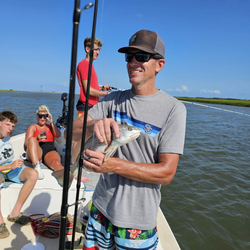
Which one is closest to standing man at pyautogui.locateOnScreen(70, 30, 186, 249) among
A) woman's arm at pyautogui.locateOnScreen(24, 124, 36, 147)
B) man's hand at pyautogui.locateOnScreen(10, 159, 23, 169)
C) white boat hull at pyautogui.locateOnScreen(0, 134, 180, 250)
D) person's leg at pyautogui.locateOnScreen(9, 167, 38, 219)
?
white boat hull at pyautogui.locateOnScreen(0, 134, 180, 250)

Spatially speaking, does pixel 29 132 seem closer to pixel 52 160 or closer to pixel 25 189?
pixel 52 160

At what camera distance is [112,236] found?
1.80 m

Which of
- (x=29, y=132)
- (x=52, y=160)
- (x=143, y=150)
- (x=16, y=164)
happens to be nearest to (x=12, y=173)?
(x=16, y=164)

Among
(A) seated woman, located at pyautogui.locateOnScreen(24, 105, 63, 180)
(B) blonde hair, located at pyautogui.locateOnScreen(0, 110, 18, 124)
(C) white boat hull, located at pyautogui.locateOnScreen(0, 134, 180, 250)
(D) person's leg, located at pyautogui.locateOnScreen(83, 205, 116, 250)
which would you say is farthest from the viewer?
(A) seated woman, located at pyautogui.locateOnScreen(24, 105, 63, 180)

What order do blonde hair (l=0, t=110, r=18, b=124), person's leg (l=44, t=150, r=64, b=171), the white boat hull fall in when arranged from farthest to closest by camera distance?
person's leg (l=44, t=150, r=64, b=171), blonde hair (l=0, t=110, r=18, b=124), the white boat hull

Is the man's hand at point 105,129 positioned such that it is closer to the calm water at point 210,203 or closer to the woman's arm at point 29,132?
the woman's arm at point 29,132

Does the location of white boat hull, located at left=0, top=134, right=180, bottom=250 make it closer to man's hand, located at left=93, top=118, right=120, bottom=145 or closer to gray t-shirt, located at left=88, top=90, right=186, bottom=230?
gray t-shirt, located at left=88, top=90, right=186, bottom=230

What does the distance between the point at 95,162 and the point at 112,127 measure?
0.95ft

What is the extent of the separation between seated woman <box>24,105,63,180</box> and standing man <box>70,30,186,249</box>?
9.68 feet

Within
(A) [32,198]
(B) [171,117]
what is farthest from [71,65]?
(A) [32,198]

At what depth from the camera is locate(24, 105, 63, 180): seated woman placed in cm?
454

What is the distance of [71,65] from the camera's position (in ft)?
4.07

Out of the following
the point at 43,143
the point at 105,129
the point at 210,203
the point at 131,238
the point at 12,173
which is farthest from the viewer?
the point at 210,203

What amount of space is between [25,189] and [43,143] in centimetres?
191
